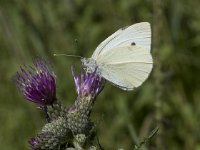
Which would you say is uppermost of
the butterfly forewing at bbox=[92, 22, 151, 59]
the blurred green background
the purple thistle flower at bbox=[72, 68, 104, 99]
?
the butterfly forewing at bbox=[92, 22, 151, 59]

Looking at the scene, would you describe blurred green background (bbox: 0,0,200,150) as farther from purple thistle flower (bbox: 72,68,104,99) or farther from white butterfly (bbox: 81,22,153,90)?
purple thistle flower (bbox: 72,68,104,99)

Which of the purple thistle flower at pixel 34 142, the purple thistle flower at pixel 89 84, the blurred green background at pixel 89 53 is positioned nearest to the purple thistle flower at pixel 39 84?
the purple thistle flower at pixel 89 84

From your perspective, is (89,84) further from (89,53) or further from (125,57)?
(89,53)

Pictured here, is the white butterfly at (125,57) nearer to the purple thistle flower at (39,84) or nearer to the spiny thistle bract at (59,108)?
the spiny thistle bract at (59,108)

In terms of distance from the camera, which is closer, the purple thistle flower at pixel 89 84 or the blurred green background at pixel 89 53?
the purple thistle flower at pixel 89 84

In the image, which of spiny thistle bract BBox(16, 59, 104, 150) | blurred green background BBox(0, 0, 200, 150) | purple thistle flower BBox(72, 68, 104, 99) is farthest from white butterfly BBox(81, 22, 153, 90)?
blurred green background BBox(0, 0, 200, 150)

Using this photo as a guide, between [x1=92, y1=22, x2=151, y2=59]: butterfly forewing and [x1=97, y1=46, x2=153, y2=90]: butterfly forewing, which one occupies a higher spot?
[x1=92, y1=22, x2=151, y2=59]: butterfly forewing
